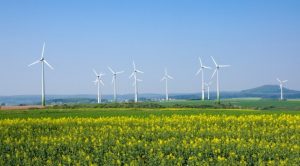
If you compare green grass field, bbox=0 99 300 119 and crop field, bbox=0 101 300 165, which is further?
green grass field, bbox=0 99 300 119

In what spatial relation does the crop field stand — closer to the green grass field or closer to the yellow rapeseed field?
the yellow rapeseed field

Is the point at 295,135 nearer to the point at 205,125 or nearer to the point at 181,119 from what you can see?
the point at 205,125

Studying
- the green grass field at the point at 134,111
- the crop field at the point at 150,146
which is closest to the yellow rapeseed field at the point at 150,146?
the crop field at the point at 150,146

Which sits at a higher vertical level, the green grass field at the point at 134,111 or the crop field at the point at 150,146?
the green grass field at the point at 134,111

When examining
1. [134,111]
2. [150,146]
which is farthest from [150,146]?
[134,111]

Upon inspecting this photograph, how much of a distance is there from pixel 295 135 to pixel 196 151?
21.6 feet

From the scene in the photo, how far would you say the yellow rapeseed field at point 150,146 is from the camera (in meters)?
18.8

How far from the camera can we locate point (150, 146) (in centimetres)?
2048

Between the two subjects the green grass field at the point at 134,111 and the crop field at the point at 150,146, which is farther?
the green grass field at the point at 134,111

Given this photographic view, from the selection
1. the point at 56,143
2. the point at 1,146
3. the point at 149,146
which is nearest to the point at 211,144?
the point at 149,146

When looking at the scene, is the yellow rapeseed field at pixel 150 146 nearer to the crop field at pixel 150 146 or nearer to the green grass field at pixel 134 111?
the crop field at pixel 150 146

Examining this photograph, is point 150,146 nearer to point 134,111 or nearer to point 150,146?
point 150,146

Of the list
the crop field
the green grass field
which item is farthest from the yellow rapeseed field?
the green grass field

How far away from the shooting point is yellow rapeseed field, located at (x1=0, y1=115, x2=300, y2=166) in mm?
18844
